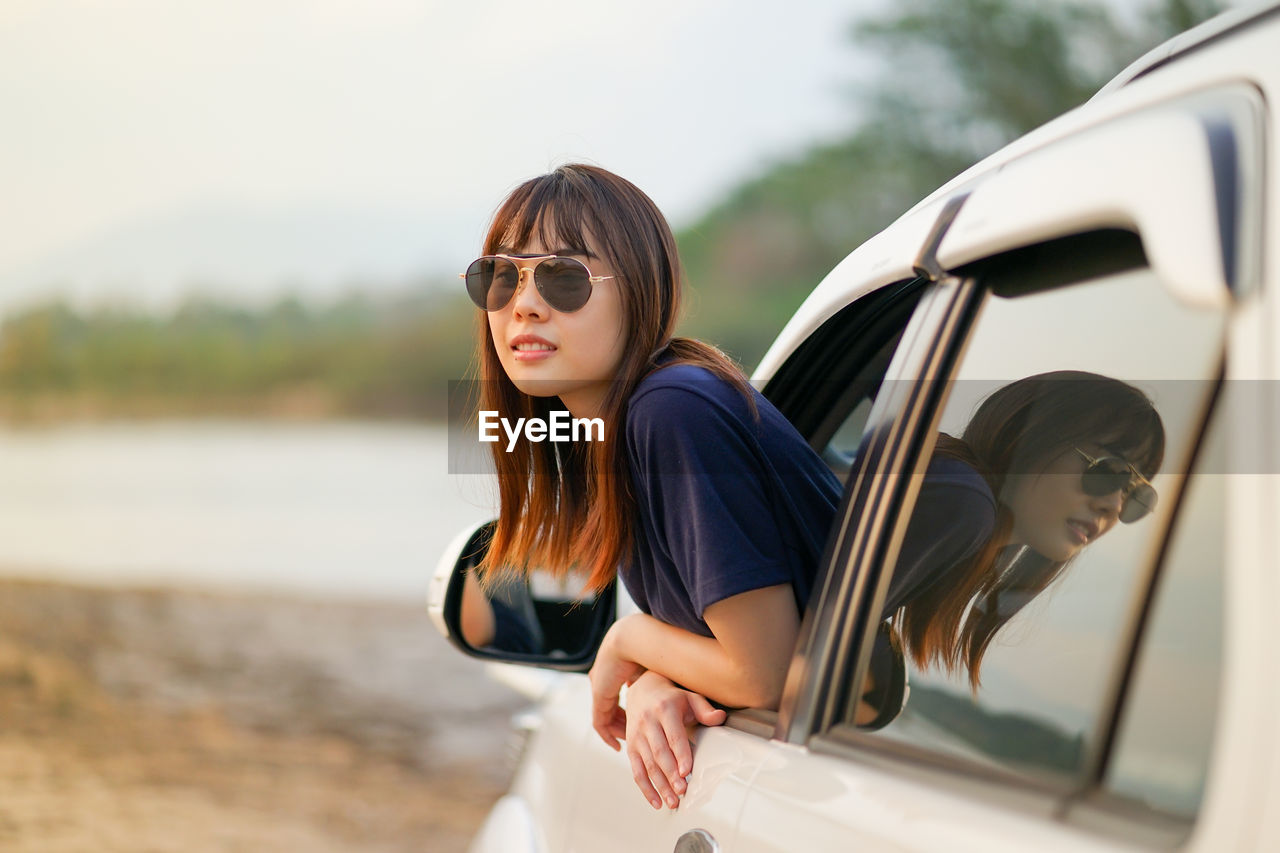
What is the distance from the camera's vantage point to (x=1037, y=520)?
1226 millimetres

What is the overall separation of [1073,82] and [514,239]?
1801cm

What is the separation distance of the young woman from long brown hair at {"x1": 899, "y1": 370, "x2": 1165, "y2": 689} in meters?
0.20

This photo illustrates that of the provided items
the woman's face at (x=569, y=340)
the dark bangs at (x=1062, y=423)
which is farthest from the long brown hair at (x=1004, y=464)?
the woman's face at (x=569, y=340)

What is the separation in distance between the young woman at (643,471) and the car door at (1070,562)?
119 mm

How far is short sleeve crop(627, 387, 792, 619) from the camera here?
144 cm

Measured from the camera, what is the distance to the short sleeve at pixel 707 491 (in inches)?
56.6

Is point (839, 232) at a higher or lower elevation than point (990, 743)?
higher

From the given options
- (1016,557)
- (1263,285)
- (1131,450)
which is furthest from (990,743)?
(1263,285)

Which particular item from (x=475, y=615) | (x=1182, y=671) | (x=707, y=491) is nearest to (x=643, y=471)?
(x=707, y=491)

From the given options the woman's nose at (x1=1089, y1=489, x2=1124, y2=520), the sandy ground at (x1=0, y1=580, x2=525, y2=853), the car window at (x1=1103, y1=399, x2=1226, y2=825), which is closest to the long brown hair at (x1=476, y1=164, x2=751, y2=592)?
the woman's nose at (x1=1089, y1=489, x2=1124, y2=520)

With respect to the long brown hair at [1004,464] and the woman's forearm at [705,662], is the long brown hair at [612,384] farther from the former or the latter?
the long brown hair at [1004,464]

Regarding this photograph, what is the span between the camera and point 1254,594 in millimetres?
794

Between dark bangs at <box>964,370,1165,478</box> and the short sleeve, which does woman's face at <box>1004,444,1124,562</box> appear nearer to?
dark bangs at <box>964,370,1165,478</box>

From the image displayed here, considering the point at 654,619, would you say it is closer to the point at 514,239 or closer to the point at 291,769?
the point at 514,239
